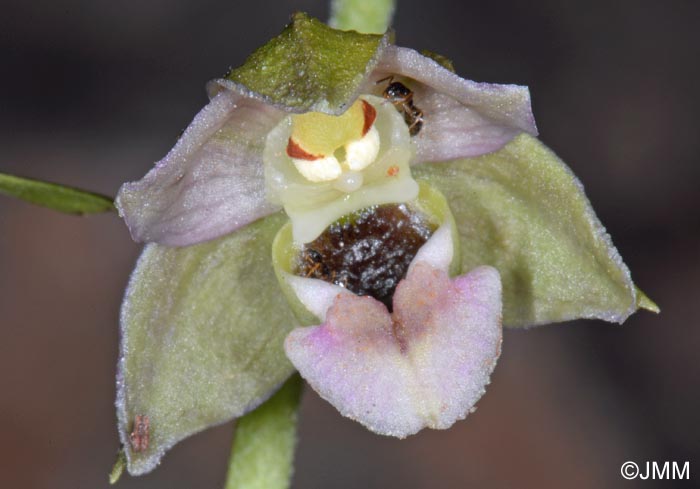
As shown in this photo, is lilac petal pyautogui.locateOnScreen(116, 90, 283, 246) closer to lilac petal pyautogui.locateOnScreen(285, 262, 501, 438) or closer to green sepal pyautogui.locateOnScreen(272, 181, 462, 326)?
green sepal pyautogui.locateOnScreen(272, 181, 462, 326)

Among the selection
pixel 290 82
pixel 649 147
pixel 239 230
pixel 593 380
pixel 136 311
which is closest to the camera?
pixel 290 82

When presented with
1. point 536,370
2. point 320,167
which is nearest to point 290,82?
point 320,167

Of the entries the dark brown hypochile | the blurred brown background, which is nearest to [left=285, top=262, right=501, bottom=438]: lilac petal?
the dark brown hypochile

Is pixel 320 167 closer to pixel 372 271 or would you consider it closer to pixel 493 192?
pixel 372 271

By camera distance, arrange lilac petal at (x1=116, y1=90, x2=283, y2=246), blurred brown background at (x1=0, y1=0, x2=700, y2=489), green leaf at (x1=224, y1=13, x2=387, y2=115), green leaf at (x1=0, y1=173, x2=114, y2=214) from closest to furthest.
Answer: green leaf at (x1=224, y1=13, x2=387, y2=115) < lilac petal at (x1=116, y1=90, x2=283, y2=246) < green leaf at (x1=0, y1=173, x2=114, y2=214) < blurred brown background at (x1=0, y1=0, x2=700, y2=489)

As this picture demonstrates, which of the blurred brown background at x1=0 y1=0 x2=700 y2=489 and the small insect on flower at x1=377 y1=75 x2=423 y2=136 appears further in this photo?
the blurred brown background at x1=0 y1=0 x2=700 y2=489

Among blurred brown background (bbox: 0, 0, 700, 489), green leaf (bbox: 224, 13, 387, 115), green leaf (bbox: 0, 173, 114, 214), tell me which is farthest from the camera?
blurred brown background (bbox: 0, 0, 700, 489)
